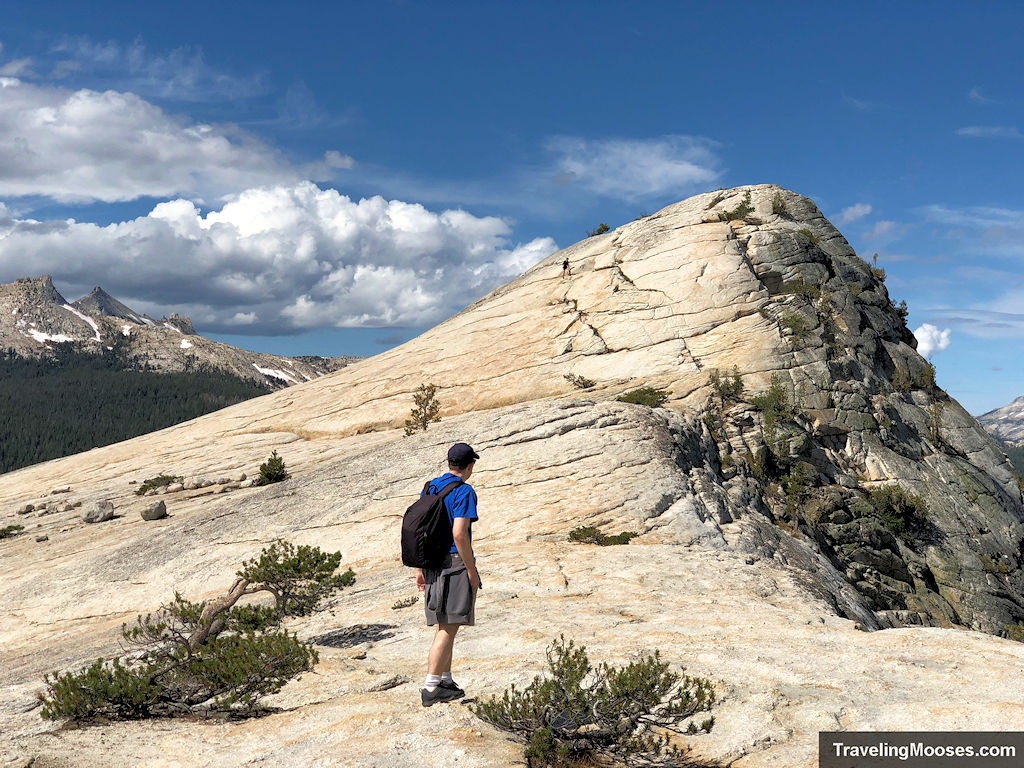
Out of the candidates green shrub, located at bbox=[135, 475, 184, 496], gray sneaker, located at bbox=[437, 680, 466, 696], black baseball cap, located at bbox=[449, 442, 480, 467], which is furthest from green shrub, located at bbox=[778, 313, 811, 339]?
gray sneaker, located at bbox=[437, 680, 466, 696]

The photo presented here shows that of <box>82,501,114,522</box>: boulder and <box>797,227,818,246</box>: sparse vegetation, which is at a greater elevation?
<box>797,227,818,246</box>: sparse vegetation

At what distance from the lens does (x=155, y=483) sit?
110ft

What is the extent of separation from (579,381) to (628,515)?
1722 centimetres

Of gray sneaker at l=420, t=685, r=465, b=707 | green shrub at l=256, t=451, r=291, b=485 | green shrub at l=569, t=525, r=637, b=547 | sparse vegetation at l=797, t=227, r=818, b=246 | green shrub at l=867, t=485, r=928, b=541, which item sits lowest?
green shrub at l=867, t=485, r=928, b=541

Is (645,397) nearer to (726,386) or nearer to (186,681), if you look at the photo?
(726,386)

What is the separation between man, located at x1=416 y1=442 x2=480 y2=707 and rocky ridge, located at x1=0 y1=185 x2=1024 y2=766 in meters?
0.34

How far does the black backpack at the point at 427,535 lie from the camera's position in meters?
8.49

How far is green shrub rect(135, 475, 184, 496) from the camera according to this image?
33.2m

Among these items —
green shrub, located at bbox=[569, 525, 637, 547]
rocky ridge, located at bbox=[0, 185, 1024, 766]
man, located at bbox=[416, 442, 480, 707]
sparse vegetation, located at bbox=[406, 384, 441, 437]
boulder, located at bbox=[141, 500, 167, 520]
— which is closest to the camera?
rocky ridge, located at bbox=[0, 185, 1024, 766]

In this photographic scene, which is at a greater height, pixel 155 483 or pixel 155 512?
pixel 155 483

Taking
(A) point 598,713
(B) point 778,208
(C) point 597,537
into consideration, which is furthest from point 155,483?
(B) point 778,208

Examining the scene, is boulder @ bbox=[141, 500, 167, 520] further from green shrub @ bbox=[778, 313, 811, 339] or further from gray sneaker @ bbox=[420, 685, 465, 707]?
green shrub @ bbox=[778, 313, 811, 339]

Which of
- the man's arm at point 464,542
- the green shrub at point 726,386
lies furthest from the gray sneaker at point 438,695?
the green shrub at point 726,386

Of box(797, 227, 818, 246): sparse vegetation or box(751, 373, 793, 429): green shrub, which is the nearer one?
box(751, 373, 793, 429): green shrub
